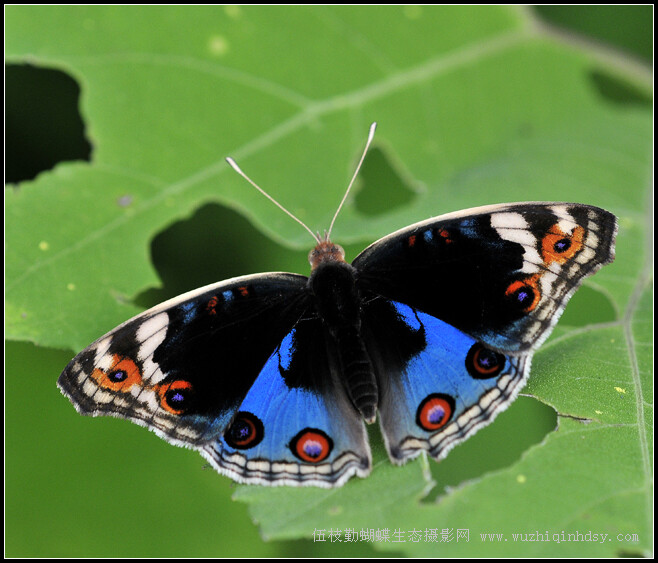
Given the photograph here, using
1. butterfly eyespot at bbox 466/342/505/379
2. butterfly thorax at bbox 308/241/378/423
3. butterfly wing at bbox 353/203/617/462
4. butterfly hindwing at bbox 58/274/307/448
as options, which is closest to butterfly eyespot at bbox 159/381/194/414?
butterfly hindwing at bbox 58/274/307/448

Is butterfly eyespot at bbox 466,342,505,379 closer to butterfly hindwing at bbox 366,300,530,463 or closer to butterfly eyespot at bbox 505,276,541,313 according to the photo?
butterfly hindwing at bbox 366,300,530,463

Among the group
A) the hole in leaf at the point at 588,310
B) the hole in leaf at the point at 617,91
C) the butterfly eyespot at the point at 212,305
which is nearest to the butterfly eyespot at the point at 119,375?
the butterfly eyespot at the point at 212,305

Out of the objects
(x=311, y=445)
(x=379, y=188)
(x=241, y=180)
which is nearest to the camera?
(x=311, y=445)

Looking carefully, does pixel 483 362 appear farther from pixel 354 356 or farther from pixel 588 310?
pixel 588 310

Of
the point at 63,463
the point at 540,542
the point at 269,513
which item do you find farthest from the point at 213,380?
the point at 63,463

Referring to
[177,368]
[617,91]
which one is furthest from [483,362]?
[617,91]

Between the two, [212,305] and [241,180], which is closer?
[212,305]

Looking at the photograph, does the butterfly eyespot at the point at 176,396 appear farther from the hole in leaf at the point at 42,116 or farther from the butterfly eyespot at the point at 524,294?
the hole in leaf at the point at 42,116
